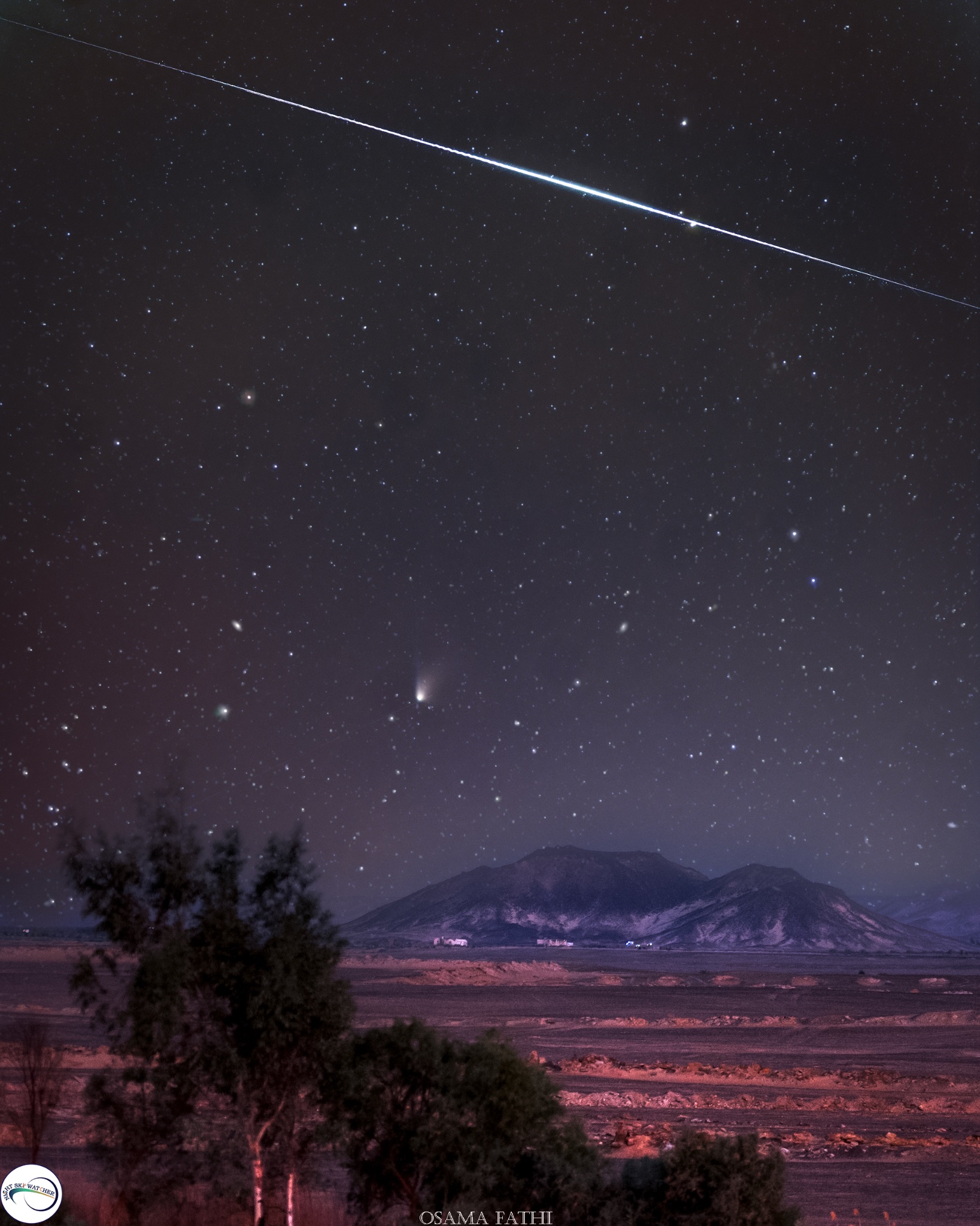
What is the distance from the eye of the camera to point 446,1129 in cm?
1327

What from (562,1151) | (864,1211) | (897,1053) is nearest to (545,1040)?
(897,1053)

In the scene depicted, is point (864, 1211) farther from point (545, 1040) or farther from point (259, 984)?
point (545, 1040)

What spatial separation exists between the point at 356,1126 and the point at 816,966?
558ft

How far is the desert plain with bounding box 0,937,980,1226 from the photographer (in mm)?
23547

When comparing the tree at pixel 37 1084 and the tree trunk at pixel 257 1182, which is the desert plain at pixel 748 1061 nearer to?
the tree at pixel 37 1084

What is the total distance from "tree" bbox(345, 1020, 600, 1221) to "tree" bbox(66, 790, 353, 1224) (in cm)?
74

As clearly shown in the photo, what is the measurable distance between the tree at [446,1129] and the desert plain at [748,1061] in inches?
254

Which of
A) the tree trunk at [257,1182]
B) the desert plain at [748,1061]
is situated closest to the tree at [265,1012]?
the tree trunk at [257,1182]

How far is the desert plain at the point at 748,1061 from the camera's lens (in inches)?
927

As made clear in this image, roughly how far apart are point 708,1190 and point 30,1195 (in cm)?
795

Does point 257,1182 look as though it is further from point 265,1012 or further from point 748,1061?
point 748,1061

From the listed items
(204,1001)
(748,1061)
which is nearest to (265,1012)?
(204,1001)

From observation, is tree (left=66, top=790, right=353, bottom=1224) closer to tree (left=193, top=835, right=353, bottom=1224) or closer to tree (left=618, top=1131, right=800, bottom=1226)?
tree (left=193, top=835, right=353, bottom=1224)
